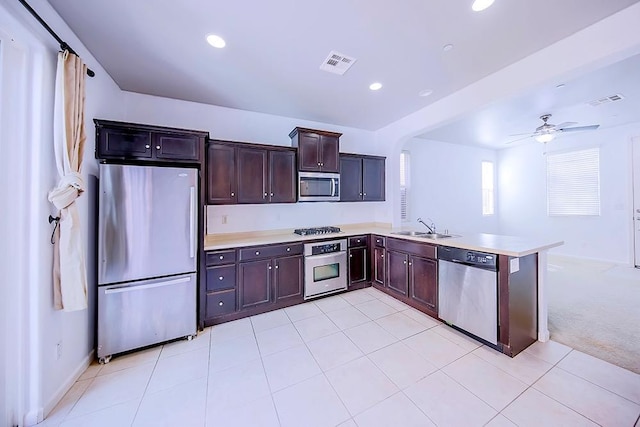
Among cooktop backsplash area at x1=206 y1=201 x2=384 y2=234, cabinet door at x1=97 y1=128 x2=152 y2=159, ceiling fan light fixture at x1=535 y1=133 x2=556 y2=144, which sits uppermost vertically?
ceiling fan light fixture at x1=535 y1=133 x2=556 y2=144

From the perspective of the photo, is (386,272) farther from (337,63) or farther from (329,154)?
(337,63)

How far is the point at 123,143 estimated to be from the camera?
234 centimetres

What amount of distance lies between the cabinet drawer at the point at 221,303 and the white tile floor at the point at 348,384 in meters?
0.25

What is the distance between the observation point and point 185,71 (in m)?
2.51

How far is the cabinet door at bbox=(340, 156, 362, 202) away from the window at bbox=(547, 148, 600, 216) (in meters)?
5.25

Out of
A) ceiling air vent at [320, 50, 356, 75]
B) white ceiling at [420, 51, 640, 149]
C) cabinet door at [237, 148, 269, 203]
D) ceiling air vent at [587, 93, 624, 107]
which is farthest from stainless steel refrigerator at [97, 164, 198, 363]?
ceiling air vent at [587, 93, 624, 107]

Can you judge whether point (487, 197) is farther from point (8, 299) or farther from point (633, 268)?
point (8, 299)

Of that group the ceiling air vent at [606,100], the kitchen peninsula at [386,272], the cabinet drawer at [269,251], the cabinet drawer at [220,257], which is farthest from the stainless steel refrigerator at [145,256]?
the ceiling air vent at [606,100]

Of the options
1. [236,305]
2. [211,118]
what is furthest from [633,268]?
[211,118]

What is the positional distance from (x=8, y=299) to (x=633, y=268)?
867 cm

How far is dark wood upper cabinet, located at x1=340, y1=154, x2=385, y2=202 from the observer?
396cm

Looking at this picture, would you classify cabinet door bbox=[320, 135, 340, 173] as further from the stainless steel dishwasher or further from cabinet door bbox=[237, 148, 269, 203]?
the stainless steel dishwasher

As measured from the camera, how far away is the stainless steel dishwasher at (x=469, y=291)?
2.24 m

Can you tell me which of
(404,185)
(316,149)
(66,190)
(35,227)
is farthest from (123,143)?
(404,185)
